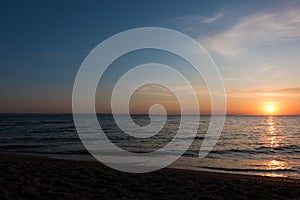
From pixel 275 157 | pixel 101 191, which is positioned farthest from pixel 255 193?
pixel 275 157

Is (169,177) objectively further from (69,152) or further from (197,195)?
(69,152)

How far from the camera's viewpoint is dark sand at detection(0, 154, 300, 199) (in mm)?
7830

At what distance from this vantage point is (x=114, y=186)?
9.02 metres

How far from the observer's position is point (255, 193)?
359 inches

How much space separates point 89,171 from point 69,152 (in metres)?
10.8

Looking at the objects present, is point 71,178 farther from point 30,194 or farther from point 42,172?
point 30,194

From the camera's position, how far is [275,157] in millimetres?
22078

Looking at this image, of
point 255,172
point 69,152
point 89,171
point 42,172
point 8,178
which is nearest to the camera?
point 8,178

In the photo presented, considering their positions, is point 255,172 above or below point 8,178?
below

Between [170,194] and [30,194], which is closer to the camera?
[30,194]

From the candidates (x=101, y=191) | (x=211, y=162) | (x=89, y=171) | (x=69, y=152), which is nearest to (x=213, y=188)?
(x=101, y=191)

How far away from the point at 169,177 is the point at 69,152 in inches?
489

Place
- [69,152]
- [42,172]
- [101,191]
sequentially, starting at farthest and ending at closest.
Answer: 1. [69,152]
2. [42,172]
3. [101,191]

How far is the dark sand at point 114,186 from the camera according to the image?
783cm
